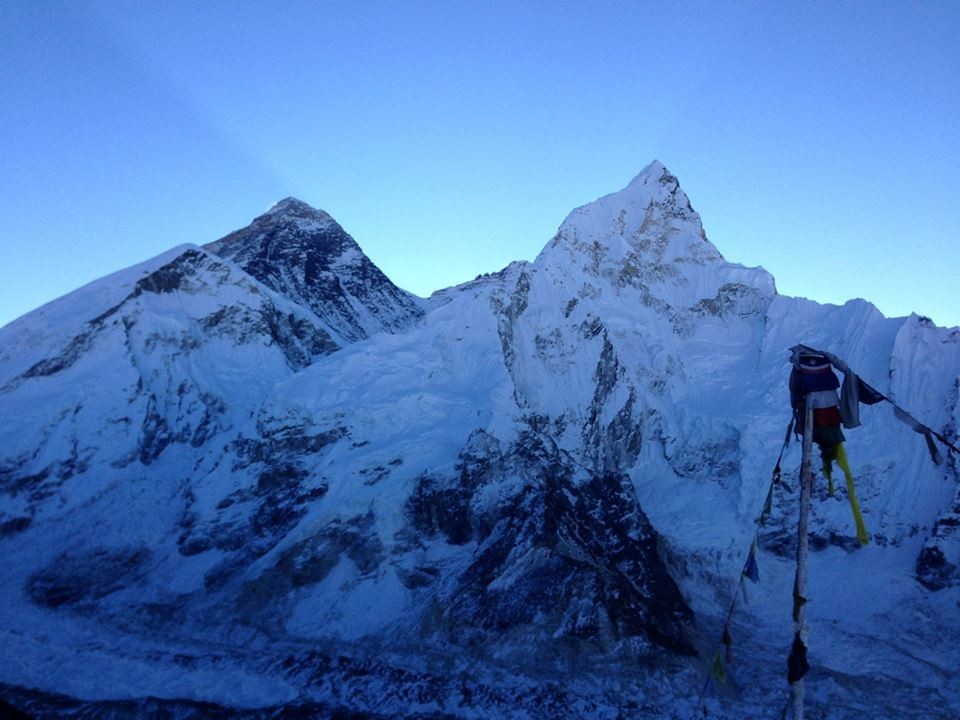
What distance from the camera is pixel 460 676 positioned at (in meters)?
30.3

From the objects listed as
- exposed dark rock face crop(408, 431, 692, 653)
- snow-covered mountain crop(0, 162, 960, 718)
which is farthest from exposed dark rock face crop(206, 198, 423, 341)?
exposed dark rock face crop(408, 431, 692, 653)

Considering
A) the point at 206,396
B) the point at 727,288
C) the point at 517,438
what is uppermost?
the point at 727,288

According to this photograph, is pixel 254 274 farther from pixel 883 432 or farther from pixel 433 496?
pixel 883 432

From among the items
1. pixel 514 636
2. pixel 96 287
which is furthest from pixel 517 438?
pixel 96 287

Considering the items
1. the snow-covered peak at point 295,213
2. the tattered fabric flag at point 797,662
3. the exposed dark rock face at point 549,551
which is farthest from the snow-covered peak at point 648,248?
the tattered fabric flag at point 797,662

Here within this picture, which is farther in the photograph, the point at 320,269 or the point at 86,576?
the point at 320,269

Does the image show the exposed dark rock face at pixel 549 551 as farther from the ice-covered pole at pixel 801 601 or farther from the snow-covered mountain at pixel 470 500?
the ice-covered pole at pixel 801 601

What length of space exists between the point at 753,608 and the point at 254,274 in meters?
55.4

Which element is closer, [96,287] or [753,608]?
[753,608]

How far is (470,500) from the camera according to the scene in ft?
132

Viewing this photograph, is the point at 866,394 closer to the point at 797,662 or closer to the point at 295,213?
the point at 797,662

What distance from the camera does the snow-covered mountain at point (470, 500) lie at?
1224 inches

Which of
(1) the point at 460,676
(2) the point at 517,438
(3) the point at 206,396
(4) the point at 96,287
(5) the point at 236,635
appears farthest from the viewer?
(4) the point at 96,287

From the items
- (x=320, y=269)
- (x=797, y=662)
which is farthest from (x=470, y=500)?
(x=320, y=269)
